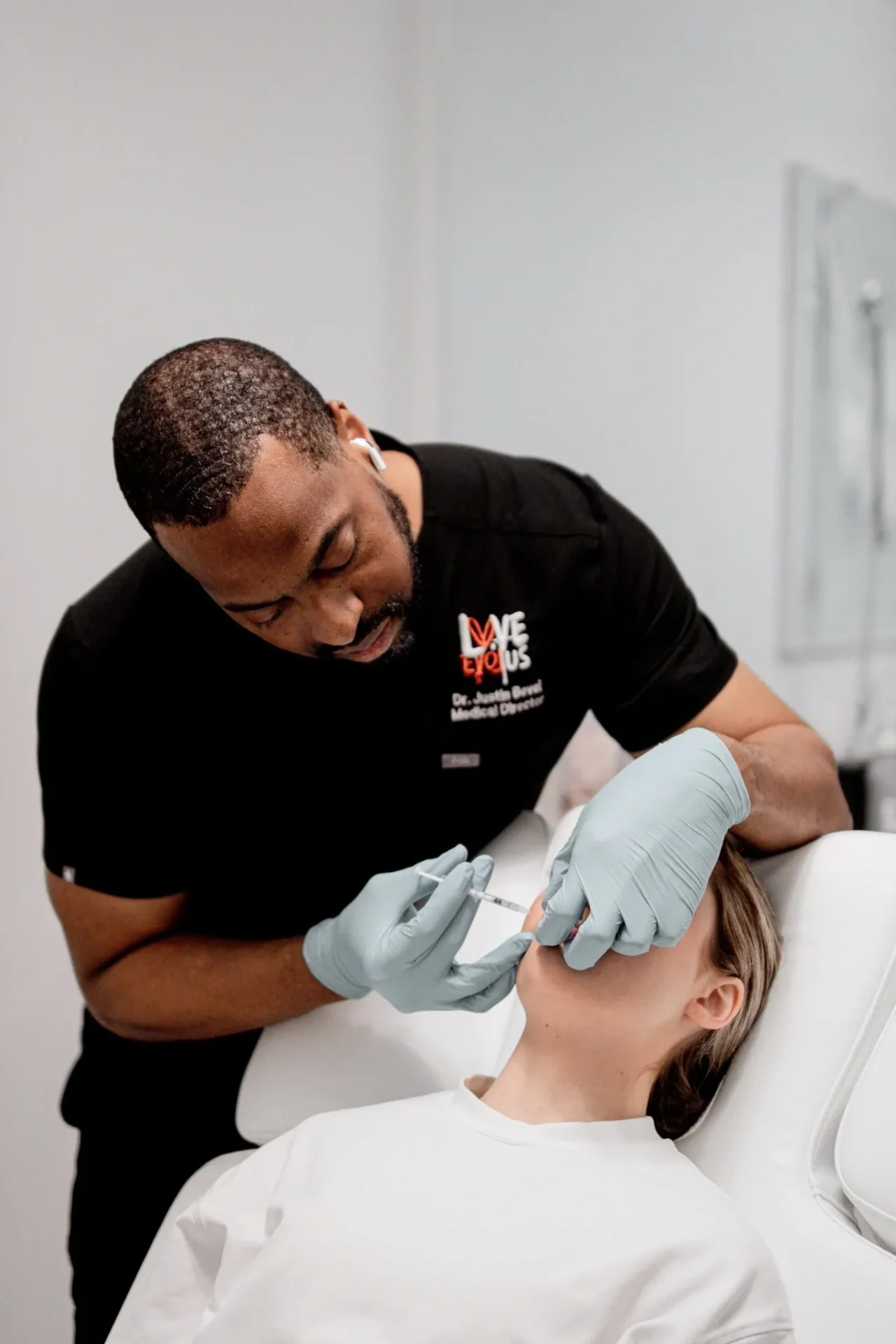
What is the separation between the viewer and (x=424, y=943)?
1.17 m

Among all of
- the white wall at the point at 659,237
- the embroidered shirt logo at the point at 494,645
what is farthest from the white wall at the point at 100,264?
the embroidered shirt logo at the point at 494,645

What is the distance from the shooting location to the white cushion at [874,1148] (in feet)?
3.41

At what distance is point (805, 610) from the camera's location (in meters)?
3.19

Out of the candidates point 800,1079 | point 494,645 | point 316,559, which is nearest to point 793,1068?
point 800,1079

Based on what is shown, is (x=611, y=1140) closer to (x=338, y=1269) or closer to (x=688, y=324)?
(x=338, y=1269)

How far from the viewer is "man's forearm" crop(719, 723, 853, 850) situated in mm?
1212

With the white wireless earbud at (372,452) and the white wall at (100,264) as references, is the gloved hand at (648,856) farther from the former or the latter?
the white wall at (100,264)

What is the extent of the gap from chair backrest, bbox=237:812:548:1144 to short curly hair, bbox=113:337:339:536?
2.10ft

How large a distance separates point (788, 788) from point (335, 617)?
52 centimetres

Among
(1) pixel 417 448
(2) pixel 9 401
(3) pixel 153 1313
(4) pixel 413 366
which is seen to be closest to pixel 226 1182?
(3) pixel 153 1313

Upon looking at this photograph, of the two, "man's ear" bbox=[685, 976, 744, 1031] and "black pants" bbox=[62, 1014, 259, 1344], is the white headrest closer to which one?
"man's ear" bbox=[685, 976, 744, 1031]

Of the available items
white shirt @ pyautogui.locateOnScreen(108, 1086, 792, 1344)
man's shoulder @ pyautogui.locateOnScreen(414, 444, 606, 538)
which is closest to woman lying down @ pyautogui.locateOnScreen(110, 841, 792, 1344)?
white shirt @ pyautogui.locateOnScreen(108, 1086, 792, 1344)

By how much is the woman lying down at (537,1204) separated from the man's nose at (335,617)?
33cm

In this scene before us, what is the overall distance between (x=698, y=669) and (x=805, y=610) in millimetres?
1915
